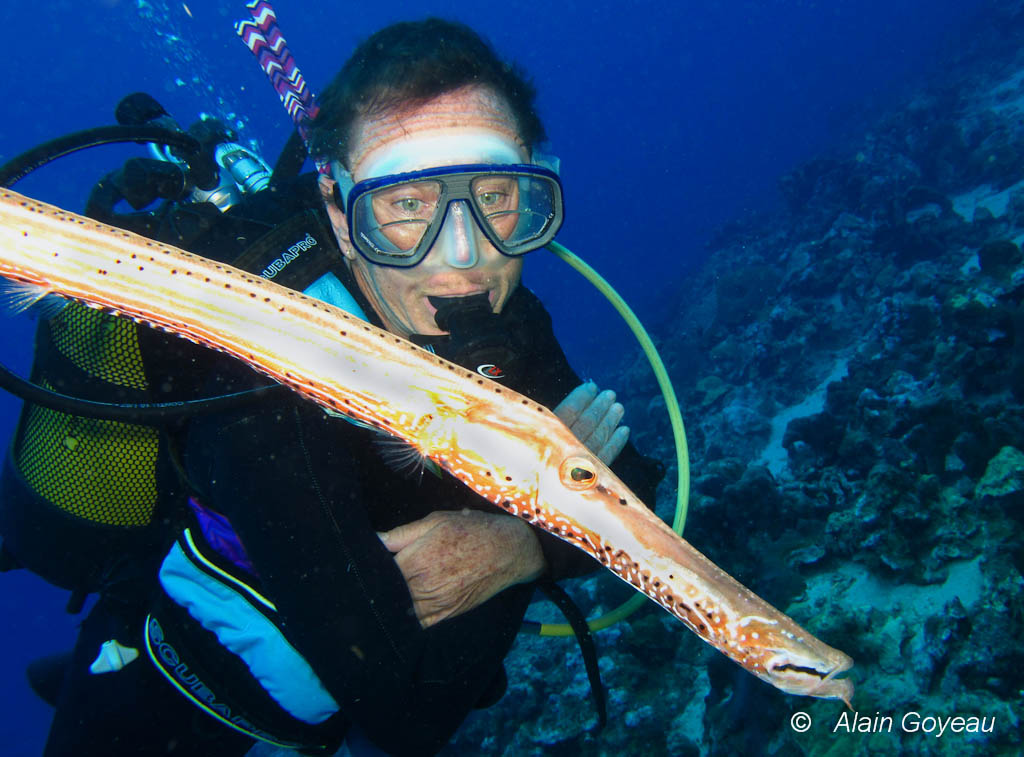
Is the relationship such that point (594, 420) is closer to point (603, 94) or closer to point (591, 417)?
point (591, 417)

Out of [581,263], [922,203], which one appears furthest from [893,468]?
[922,203]

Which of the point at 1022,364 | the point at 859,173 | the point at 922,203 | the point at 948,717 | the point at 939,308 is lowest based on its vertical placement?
the point at 948,717

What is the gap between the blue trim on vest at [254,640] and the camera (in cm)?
208

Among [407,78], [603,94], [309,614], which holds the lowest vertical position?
[309,614]

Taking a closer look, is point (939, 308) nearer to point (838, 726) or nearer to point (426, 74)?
point (838, 726)

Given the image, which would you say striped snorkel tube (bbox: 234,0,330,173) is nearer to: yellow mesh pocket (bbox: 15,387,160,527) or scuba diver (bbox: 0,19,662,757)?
scuba diver (bbox: 0,19,662,757)

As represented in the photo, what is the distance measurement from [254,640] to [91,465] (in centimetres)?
134

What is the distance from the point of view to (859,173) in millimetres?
17453

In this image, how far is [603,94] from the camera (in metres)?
118

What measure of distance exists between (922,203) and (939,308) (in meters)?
7.18

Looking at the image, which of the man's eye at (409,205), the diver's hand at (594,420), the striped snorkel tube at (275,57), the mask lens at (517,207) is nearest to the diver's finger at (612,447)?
the diver's hand at (594,420)

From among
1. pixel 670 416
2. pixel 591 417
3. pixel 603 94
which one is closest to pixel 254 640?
pixel 591 417

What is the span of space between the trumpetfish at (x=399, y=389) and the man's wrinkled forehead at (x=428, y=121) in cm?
149

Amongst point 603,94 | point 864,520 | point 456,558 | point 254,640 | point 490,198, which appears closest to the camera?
point 254,640
